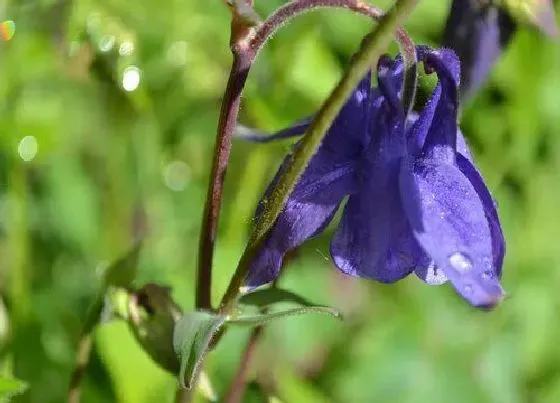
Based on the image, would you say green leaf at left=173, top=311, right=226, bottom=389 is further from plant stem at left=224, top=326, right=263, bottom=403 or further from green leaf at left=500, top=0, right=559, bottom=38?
green leaf at left=500, top=0, right=559, bottom=38

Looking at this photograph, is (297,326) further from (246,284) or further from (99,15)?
(246,284)

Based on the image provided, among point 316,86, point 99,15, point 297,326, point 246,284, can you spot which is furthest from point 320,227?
point 316,86

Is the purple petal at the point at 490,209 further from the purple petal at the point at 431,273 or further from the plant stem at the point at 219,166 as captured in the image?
the plant stem at the point at 219,166

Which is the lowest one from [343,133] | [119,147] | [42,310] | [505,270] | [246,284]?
[505,270]

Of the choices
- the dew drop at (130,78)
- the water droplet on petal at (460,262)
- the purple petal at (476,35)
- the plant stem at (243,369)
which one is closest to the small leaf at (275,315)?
the water droplet on petal at (460,262)

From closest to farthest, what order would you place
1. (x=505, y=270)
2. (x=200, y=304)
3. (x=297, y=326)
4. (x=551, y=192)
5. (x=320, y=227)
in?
1. (x=320, y=227)
2. (x=200, y=304)
3. (x=297, y=326)
4. (x=505, y=270)
5. (x=551, y=192)

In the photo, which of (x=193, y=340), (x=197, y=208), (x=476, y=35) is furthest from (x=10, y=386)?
(x=197, y=208)

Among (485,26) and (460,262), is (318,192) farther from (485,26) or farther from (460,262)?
(485,26)
